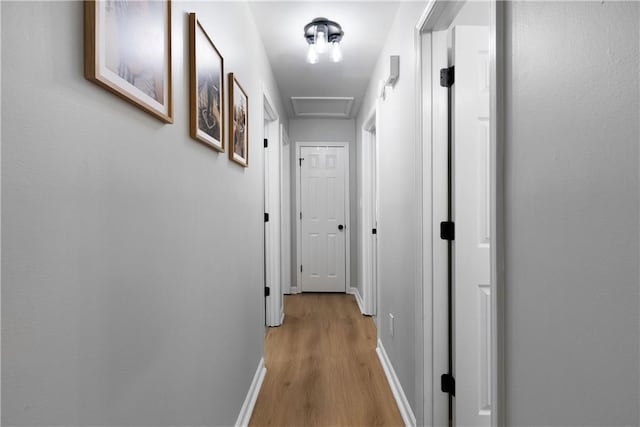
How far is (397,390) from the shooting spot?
7.41 feet

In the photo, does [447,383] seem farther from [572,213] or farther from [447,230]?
[572,213]

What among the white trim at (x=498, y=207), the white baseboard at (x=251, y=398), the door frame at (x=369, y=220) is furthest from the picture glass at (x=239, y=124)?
the door frame at (x=369, y=220)

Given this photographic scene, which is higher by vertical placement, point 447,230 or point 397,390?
point 447,230

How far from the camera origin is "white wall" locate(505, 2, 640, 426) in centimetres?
Answer: 62

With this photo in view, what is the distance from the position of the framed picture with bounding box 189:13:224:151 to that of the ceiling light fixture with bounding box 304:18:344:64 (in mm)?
1018

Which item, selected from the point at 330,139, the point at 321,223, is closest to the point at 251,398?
the point at 321,223

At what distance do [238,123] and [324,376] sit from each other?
1744 mm

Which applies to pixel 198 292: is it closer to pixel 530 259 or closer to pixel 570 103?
pixel 530 259

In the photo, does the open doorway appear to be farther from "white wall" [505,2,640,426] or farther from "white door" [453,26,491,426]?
"white wall" [505,2,640,426]

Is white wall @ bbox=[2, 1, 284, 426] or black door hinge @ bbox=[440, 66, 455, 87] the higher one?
black door hinge @ bbox=[440, 66, 455, 87]

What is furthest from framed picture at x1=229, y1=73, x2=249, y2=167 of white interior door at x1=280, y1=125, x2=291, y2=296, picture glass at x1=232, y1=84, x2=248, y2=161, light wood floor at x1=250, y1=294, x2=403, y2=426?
white interior door at x1=280, y1=125, x2=291, y2=296

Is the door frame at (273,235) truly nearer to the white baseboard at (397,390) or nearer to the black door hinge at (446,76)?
the white baseboard at (397,390)

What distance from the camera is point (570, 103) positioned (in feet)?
2.39

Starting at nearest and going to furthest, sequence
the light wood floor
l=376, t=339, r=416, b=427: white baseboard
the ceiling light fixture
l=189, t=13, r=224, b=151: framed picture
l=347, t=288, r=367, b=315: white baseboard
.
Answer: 1. l=189, t=13, r=224, b=151: framed picture
2. l=376, t=339, r=416, b=427: white baseboard
3. the light wood floor
4. the ceiling light fixture
5. l=347, t=288, r=367, b=315: white baseboard
